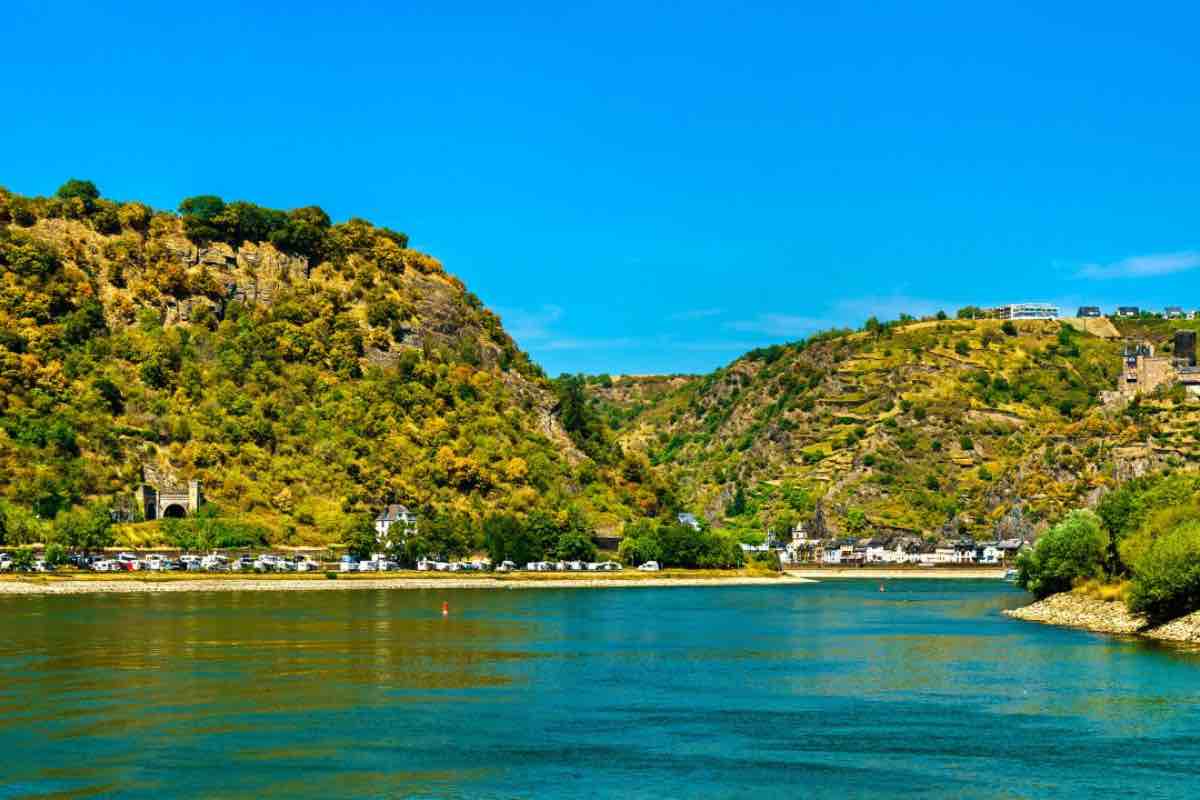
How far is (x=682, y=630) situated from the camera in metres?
103

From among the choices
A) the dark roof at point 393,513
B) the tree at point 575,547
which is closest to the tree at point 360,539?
the dark roof at point 393,513

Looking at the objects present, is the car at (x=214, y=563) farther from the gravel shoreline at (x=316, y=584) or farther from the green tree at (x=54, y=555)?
the green tree at (x=54, y=555)

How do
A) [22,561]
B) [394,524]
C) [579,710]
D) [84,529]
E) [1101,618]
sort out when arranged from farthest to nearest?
A: [394,524], [84,529], [22,561], [1101,618], [579,710]

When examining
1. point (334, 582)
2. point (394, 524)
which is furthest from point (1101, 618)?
point (394, 524)

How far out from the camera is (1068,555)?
382ft

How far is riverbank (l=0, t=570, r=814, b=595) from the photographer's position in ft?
449

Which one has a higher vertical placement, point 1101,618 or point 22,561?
point 22,561

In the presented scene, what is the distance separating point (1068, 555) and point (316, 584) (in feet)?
244

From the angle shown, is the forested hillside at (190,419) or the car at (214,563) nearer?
the car at (214,563)

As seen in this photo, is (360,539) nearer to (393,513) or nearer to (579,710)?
(393,513)

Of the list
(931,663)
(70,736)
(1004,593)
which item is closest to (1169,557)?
(931,663)

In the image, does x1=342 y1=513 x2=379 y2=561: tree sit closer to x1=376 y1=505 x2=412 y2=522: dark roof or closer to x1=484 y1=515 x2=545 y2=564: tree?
x1=376 y1=505 x2=412 y2=522: dark roof

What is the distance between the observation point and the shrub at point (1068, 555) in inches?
4524

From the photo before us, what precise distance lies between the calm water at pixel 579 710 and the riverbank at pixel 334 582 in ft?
111
